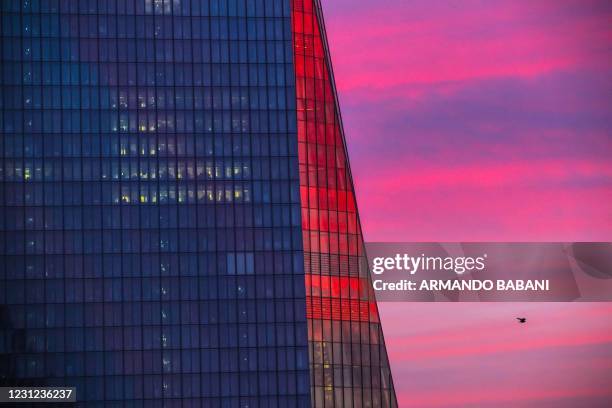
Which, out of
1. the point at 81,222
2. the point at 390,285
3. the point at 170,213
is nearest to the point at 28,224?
the point at 81,222

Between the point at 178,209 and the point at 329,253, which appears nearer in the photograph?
the point at 178,209

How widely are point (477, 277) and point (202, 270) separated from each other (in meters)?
28.0

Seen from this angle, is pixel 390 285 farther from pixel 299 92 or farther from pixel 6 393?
pixel 6 393

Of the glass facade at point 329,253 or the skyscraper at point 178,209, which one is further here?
the glass facade at point 329,253

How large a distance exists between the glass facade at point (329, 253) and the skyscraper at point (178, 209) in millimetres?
198

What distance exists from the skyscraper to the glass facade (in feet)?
0.65

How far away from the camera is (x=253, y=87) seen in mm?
140500

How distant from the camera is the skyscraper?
13762 centimetres

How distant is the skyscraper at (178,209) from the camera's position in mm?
137625

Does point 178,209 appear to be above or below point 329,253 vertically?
above

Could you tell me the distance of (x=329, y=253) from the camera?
5556 inches

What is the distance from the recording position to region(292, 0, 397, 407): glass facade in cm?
13975

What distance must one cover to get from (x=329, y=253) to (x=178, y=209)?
52.5 ft

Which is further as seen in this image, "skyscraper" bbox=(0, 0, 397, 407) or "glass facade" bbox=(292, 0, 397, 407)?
"glass facade" bbox=(292, 0, 397, 407)
